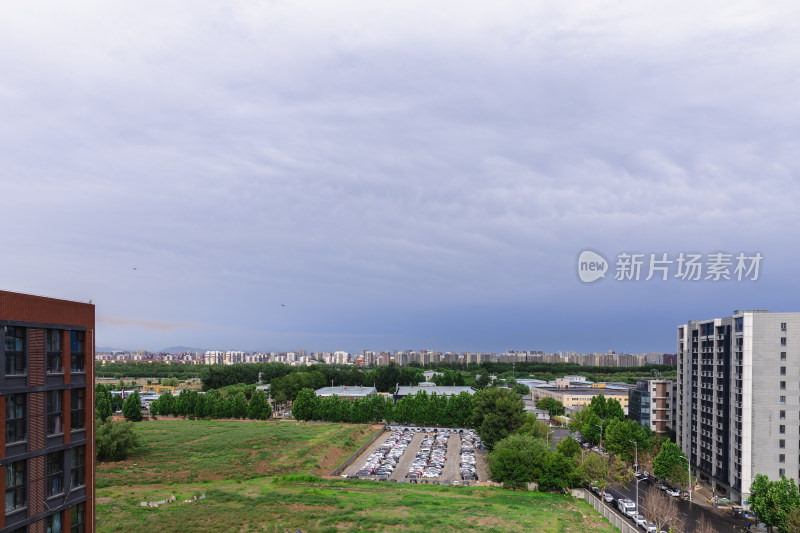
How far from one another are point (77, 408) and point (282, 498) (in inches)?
1171

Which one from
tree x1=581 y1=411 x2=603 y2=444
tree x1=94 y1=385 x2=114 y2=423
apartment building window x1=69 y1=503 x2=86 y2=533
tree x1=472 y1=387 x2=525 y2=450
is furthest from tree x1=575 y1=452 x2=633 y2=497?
tree x1=94 y1=385 x2=114 y2=423

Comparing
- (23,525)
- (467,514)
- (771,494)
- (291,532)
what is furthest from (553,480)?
(23,525)

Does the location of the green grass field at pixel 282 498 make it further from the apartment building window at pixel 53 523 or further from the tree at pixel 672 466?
the apartment building window at pixel 53 523

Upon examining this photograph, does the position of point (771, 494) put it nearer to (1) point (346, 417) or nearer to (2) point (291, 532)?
(2) point (291, 532)

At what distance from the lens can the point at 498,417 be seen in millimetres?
73375

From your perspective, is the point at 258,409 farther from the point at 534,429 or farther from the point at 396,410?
the point at 534,429

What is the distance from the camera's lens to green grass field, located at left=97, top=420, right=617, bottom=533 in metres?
40.0

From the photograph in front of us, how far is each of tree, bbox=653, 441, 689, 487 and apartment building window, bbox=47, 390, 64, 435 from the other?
5530 centimetres

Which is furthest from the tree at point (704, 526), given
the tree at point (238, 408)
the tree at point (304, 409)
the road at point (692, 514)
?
the tree at point (238, 408)

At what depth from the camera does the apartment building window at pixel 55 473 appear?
1975cm

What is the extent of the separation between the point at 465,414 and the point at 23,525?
271ft

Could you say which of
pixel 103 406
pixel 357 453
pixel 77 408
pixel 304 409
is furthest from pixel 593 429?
pixel 103 406

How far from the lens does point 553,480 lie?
182 ft

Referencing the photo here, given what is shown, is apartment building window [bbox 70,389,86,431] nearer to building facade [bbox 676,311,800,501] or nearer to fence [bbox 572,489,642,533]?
fence [bbox 572,489,642,533]
